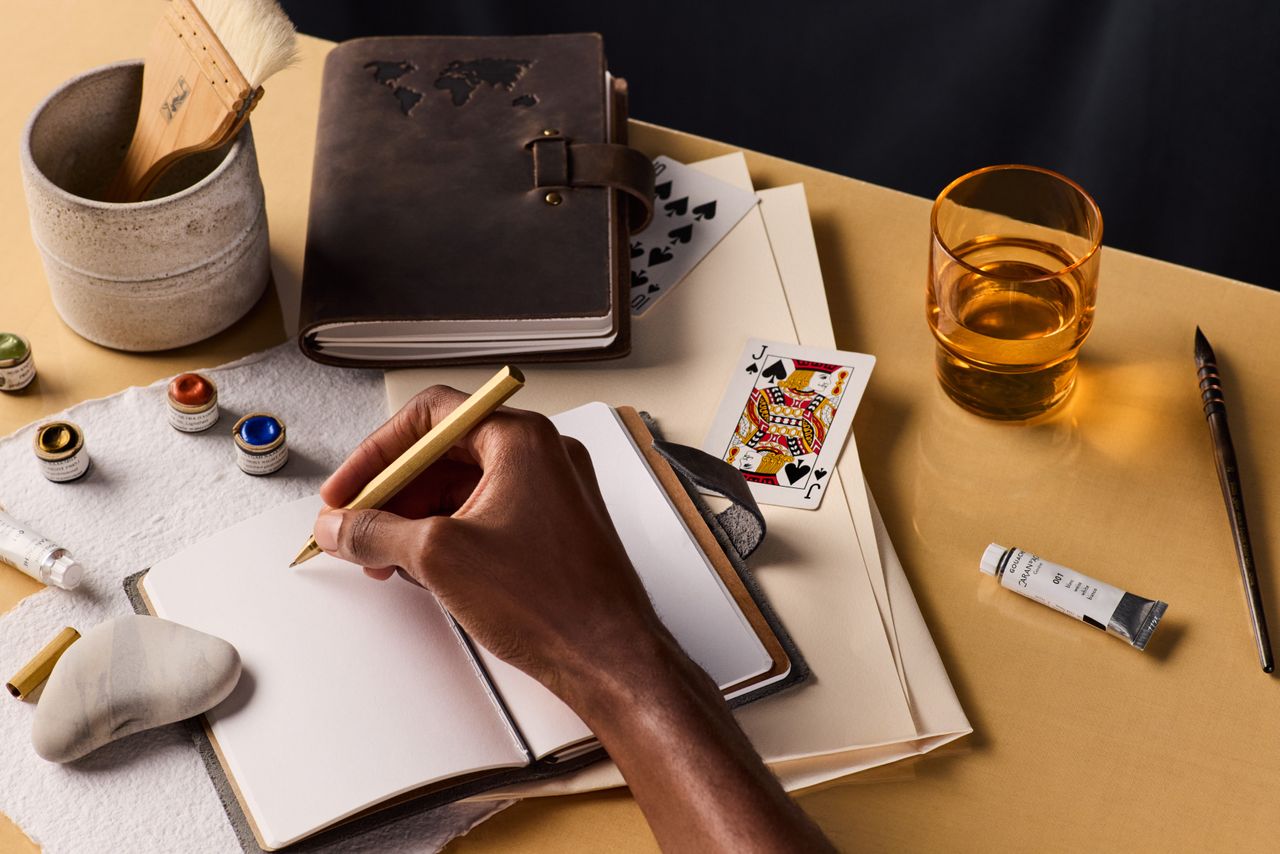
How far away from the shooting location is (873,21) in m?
2.27

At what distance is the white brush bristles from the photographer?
1091mm

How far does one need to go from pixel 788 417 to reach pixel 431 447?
1.17 ft

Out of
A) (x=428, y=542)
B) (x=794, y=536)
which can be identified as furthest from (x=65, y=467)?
(x=794, y=536)

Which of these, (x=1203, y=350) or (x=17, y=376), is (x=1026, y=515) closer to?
(x=1203, y=350)

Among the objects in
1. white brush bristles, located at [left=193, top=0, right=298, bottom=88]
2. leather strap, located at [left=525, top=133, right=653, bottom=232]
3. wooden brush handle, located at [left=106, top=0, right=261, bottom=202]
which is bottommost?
leather strap, located at [left=525, top=133, right=653, bottom=232]

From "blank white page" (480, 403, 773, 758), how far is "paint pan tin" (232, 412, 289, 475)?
0.78 feet

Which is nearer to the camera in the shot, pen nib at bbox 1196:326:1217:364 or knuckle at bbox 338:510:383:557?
knuckle at bbox 338:510:383:557

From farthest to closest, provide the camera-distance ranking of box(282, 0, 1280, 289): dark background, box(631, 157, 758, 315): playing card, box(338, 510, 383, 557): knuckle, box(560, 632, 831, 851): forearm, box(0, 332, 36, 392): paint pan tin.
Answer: box(282, 0, 1280, 289): dark background
box(631, 157, 758, 315): playing card
box(0, 332, 36, 392): paint pan tin
box(338, 510, 383, 557): knuckle
box(560, 632, 831, 851): forearm

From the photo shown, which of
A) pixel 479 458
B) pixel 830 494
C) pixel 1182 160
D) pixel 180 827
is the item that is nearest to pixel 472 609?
pixel 479 458

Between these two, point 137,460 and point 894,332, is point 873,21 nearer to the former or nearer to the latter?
point 894,332

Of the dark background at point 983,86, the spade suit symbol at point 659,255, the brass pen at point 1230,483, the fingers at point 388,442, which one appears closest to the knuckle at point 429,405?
the fingers at point 388,442

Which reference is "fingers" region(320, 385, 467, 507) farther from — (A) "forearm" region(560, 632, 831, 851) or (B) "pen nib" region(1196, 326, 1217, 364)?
(B) "pen nib" region(1196, 326, 1217, 364)

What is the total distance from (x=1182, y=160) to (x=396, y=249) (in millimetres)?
1580

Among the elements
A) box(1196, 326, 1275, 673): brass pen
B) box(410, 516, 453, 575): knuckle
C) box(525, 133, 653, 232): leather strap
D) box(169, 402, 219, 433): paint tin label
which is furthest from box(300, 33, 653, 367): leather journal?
box(1196, 326, 1275, 673): brass pen
